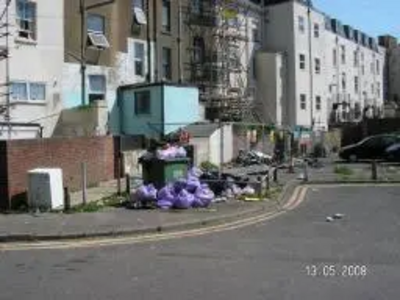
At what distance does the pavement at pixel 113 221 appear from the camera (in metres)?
14.5

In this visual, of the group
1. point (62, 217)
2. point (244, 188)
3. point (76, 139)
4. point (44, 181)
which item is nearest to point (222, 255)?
point (62, 217)

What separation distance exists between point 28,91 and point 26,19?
117 inches

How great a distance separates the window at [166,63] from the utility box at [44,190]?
1019 inches

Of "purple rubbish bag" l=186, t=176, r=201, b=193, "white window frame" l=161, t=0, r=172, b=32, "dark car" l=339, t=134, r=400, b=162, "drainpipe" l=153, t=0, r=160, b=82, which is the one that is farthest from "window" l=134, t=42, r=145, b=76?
"purple rubbish bag" l=186, t=176, r=201, b=193

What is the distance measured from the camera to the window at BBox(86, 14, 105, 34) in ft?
123

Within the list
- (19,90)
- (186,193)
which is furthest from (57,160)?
(19,90)

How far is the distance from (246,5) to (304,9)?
6150 mm

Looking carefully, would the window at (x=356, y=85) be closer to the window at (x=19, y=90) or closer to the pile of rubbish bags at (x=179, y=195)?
the window at (x=19, y=90)

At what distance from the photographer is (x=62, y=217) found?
55.4 ft

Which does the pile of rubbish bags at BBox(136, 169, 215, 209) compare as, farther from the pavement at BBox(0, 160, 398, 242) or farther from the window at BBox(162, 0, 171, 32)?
the window at BBox(162, 0, 171, 32)

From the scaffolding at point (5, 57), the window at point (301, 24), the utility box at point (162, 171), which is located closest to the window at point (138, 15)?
the scaffolding at point (5, 57)

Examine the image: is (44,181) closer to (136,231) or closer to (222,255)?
(136,231)

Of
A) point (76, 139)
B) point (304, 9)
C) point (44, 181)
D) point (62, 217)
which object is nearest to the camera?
point (62, 217)

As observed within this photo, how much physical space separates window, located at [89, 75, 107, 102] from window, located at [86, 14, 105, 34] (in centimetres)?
214
